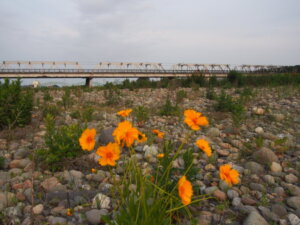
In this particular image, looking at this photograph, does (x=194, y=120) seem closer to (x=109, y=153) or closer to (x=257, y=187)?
(x=109, y=153)

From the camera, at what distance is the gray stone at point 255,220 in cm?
193

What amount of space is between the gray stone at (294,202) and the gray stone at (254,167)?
64 centimetres

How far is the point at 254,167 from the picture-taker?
9.73 feet

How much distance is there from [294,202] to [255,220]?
63 cm

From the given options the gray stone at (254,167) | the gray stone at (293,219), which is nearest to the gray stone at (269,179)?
the gray stone at (254,167)

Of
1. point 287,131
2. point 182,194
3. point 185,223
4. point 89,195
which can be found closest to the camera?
point 182,194

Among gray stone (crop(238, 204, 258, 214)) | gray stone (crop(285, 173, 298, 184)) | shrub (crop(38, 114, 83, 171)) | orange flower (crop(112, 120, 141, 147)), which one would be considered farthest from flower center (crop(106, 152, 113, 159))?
gray stone (crop(285, 173, 298, 184))

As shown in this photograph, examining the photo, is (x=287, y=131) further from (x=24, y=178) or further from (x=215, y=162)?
(x=24, y=178)

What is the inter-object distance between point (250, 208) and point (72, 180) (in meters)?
2.02

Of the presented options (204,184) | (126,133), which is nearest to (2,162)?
(126,133)

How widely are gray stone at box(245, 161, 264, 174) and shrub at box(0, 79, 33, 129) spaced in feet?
13.1

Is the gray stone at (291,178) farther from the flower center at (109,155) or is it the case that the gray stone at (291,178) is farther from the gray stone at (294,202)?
the flower center at (109,155)

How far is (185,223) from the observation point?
1.94 m

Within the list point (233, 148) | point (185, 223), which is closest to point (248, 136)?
point (233, 148)
